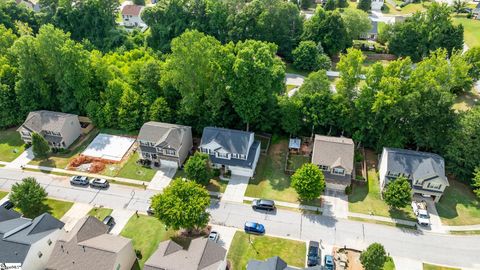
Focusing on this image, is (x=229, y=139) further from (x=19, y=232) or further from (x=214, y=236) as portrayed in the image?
(x=19, y=232)

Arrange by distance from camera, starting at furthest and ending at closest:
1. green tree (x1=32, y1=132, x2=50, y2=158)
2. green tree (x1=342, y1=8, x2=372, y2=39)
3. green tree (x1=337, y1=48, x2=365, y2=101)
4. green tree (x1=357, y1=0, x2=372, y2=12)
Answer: green tree (x1=357, y1=0, x2=372, y2=12), green tree (x1=342, y1=8, x2=372, y2=39), green tree (x1=32, y1=132, x2=50, y2=158), green tree (x1=337, y1=48, x2=365, y2=101)

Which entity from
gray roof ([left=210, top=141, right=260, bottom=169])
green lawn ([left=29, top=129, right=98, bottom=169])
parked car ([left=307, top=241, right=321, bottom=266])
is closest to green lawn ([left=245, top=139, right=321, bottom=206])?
gray roof ([left=210, top=141, right=260, bottom=169])

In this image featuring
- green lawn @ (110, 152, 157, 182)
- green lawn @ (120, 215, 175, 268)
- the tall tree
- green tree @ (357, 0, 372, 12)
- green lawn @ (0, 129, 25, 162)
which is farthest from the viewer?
green tree @ (357, 0, 372, 12)

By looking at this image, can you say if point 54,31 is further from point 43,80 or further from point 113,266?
point 113,266

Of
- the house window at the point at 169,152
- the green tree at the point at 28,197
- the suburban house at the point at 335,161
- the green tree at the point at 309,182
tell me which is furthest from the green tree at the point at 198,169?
the green tree at the point at 28,197

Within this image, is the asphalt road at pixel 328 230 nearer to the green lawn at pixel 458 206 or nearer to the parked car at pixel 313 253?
the parked car at pixel 313 253

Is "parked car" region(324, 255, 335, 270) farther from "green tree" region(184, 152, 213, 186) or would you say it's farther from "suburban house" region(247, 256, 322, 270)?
"green tree" region(184, 152, 213, 186)

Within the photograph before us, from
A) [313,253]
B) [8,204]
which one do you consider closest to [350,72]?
[313,253]
